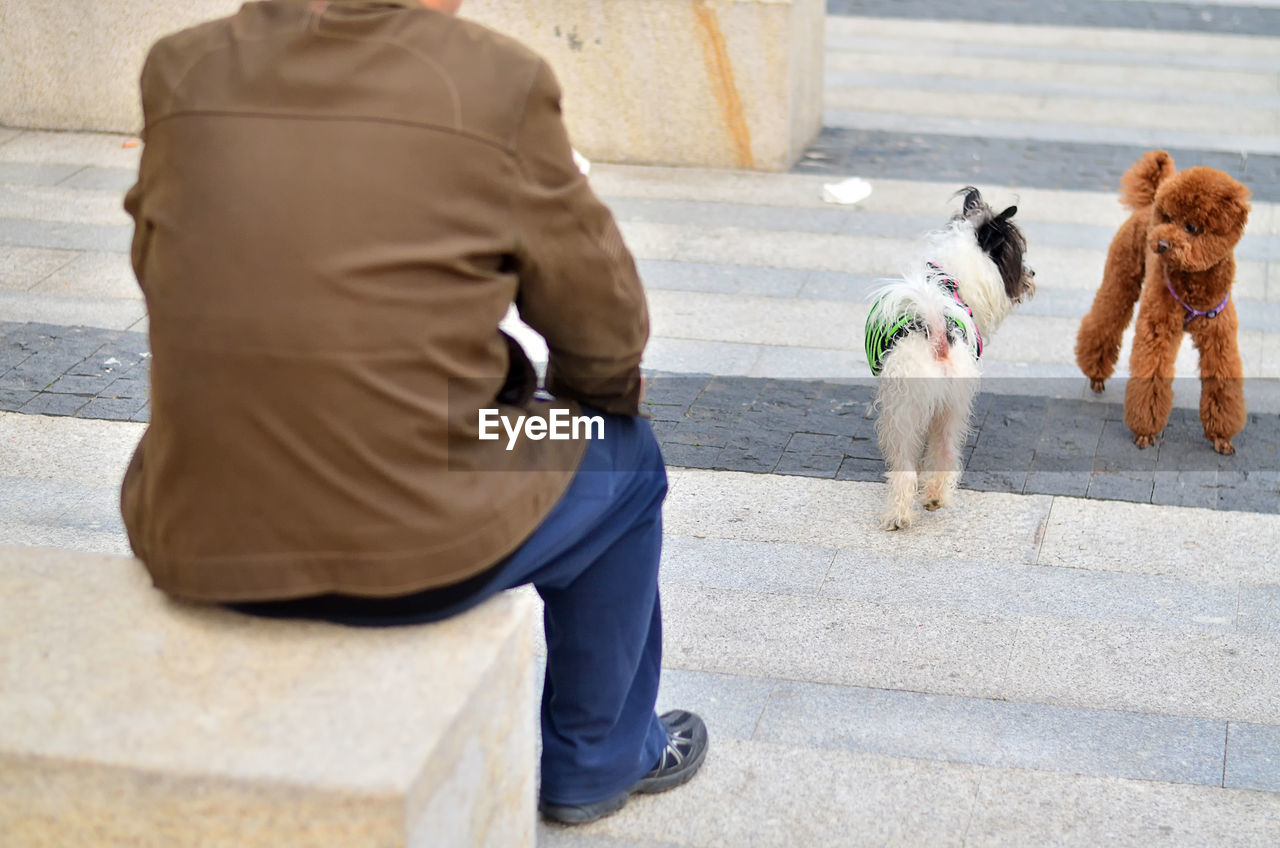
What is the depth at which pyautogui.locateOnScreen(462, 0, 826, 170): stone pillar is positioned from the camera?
7785 millimetres

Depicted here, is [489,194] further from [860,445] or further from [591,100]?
[591,100]

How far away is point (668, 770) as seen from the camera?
294 centimetres

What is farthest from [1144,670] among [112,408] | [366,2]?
[112,408]

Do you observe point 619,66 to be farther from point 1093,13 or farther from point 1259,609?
point 1093,13

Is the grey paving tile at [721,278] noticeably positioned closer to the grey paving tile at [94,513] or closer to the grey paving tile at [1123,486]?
the grey paving tile at [1123,486]

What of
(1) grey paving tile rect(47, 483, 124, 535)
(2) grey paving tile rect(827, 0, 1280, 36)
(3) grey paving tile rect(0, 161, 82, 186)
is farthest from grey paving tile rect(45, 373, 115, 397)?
(2) grey paving tile rect(827, 0, 1280, 36)

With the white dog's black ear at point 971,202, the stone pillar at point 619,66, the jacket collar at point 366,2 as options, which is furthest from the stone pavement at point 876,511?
the jacket collar at point 366,2

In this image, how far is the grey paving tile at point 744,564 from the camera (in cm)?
397

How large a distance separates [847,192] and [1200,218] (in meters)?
3.30

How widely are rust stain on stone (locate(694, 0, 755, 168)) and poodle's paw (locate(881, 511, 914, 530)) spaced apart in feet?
14.0

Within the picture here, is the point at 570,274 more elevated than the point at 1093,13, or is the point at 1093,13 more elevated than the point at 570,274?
the point at 570,274

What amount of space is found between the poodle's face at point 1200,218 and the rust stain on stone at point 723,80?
369 centimetres

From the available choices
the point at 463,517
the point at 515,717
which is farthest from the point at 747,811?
the point at 463,517

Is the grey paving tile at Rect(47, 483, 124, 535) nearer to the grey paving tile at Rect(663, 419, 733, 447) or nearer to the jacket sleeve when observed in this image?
the grey paving tile at Rect(663, 419, 733, 447)
